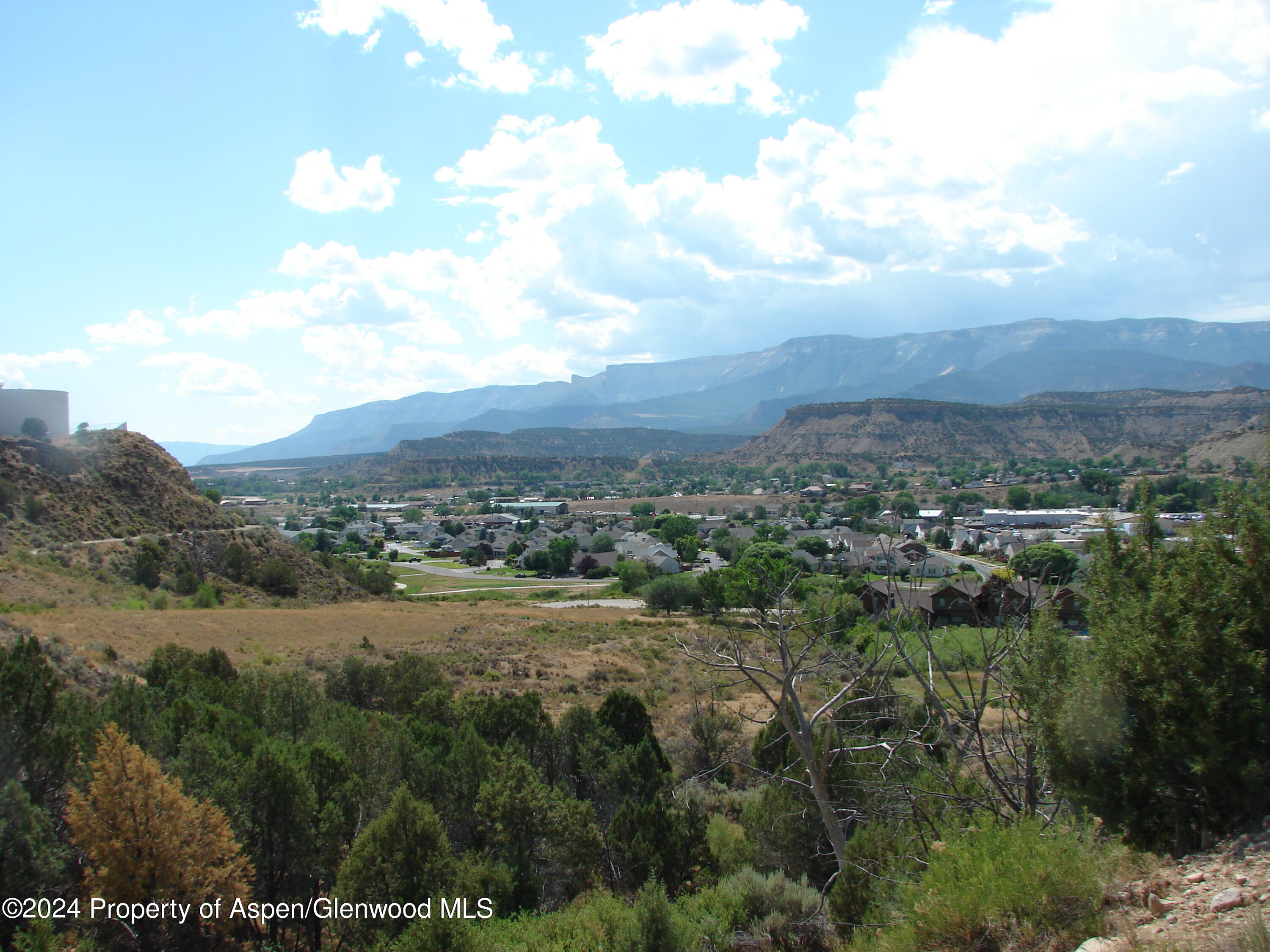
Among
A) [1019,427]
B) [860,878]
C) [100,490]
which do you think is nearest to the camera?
[860,878]

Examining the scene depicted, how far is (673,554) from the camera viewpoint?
65.8m

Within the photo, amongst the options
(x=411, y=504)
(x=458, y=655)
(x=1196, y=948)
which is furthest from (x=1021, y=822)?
(x=411, y=504)

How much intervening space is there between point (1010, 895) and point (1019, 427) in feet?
558

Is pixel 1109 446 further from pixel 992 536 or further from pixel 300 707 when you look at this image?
pixel 300 707

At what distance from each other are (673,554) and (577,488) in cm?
9973

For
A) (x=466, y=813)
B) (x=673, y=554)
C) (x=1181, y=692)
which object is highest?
(x=1181, y=692)

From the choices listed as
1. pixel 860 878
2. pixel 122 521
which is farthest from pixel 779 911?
pixel 122 521

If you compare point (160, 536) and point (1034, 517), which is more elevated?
point (160, 536)

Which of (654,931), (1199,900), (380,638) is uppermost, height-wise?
(1199,900)

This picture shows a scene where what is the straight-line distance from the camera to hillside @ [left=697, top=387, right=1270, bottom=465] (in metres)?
132

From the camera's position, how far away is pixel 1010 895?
16.2 feet

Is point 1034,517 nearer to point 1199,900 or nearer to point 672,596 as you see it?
point 672,596

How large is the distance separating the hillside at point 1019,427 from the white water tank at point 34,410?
129290mm

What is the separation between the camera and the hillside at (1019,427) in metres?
132
